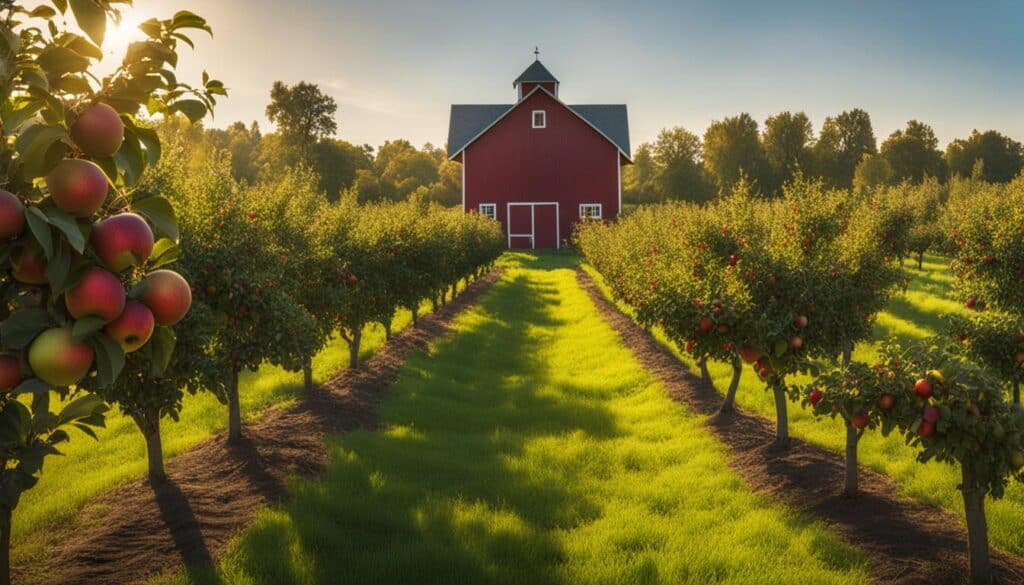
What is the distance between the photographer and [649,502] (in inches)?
285

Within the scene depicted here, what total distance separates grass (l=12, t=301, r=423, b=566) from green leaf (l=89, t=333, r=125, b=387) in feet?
19.4

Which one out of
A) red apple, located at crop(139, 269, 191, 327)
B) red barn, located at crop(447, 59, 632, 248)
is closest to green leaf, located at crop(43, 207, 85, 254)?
red apple, located at crop(139, 269, 191, 327)

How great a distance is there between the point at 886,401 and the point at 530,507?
3.53m

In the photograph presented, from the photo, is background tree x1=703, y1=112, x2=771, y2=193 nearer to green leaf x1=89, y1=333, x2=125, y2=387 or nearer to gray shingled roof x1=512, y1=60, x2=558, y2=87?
gray shingled roof x1=512, y1=60, x2=558, y2=87

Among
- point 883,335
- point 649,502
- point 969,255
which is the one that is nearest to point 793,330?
point 649,502

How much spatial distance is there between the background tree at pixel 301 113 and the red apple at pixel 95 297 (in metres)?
66.9

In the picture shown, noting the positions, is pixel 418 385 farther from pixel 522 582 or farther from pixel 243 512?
pixel 522 582

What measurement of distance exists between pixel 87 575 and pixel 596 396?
26.7ft

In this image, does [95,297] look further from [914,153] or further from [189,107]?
[914,153]

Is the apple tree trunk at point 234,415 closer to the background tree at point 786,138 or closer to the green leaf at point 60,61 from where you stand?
the green leaf at point 60,61

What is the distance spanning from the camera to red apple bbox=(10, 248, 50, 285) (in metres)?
1.41

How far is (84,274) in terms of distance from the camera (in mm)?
1405

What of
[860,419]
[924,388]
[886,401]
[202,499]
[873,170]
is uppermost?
[873,170]

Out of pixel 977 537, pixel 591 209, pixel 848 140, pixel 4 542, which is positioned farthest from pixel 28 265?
pixel 848 140
